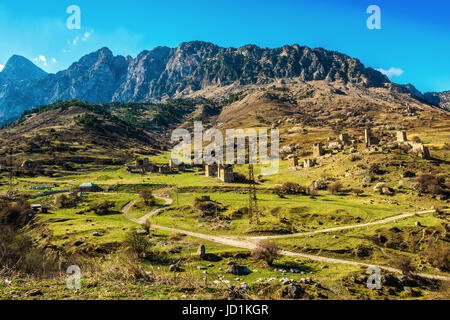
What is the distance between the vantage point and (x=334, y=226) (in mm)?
46906

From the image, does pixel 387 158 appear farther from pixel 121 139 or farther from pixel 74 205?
pixel 121 139

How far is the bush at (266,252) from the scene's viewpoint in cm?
3441

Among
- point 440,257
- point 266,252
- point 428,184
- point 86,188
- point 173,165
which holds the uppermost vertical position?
point 173,165

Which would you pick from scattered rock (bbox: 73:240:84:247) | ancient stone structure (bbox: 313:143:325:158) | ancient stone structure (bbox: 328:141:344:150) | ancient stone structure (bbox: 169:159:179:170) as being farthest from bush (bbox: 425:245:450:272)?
ancient stone structure (bbox: 169:159:179:170)

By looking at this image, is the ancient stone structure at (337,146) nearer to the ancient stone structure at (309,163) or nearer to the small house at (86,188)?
the ancient stone structure at (309,163)

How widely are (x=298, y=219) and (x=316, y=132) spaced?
432 feet

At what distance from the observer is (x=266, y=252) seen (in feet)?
114

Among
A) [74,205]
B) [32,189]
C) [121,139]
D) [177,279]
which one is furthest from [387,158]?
[121,139]

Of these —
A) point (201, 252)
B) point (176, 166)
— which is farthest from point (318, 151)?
point (201, 252)

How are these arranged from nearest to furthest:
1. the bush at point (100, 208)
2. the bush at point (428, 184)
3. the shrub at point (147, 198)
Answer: the bush at point (428, 184) → the bush at point (100, 208) → the shrub at point (147, 198)

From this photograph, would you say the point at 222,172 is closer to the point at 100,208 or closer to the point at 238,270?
the point at 100,208

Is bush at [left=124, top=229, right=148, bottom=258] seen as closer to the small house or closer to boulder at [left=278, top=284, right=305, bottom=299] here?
boulder at [left=278, top=284, right=305, bottom=299]

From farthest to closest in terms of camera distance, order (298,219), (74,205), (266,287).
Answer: (74,205) → (298,219) → (266,287)

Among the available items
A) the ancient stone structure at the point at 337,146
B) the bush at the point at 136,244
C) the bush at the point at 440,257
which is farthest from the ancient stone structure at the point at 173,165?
the bush at the point at 440,257
